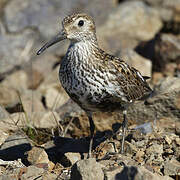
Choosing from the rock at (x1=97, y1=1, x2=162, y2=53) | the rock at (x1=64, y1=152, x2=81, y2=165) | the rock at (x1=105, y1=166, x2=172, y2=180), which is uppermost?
the rock at (x1=97, y1=1, x2=162, y2=53)

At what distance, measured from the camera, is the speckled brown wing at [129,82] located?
7.39 metres

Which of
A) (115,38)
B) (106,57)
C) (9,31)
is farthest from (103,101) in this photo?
(9,31)

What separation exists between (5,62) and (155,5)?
5417 millimetres

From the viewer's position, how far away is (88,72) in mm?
7027

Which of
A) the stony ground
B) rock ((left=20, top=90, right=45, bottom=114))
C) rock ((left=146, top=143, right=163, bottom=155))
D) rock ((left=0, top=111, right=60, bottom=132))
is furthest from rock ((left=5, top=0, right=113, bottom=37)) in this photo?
rock ((left=146, top=143, right=163, bottom=155))

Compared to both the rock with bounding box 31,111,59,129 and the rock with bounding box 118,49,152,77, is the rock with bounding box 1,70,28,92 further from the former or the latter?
the rock with bounding box 31,111,59,129

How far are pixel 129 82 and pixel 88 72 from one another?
0.93 meters

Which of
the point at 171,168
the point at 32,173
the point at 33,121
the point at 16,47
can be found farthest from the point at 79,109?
the point at 16,47

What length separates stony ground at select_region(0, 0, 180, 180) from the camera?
682 centimetres

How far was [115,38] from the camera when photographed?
14.1 m

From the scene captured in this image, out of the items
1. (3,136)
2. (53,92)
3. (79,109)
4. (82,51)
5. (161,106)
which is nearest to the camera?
(82,51)

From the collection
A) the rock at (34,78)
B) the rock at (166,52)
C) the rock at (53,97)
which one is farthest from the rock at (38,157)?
the rock at (34,78)

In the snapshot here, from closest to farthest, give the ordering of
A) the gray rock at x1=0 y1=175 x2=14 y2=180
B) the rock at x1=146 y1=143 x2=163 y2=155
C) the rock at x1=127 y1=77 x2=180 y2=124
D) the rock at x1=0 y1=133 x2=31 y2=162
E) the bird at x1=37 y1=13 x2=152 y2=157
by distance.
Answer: the gray rock at x1=0 y1=175 x2=14 y2=180 < the bird at x1=37 y1=13 x2=152 y2=157 < the rock at x1=146 y1=143 x2=163 y2=155 < the rock at x1=0 y1=133 x2=31 y2=162 < the rock at x1=127 y1=77 x2=180 y2=124

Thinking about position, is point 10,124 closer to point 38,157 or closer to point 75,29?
point 38,157
